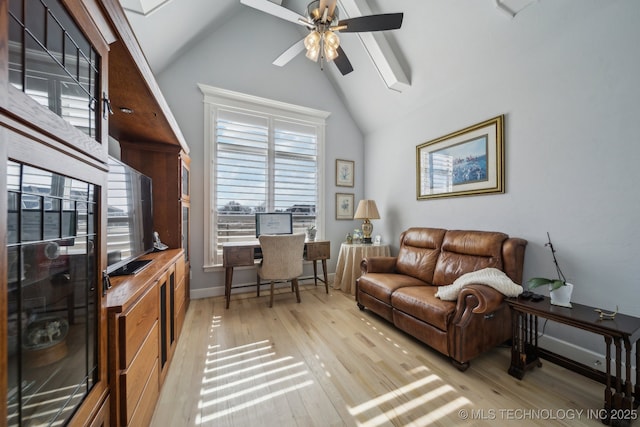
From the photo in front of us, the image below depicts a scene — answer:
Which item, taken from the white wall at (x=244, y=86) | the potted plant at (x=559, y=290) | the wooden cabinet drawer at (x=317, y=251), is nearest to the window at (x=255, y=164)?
the white wall at (x=244, y=86)

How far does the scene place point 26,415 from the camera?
0.57m

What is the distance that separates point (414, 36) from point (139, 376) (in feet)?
12.0

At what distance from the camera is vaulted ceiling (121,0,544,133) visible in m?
2.04

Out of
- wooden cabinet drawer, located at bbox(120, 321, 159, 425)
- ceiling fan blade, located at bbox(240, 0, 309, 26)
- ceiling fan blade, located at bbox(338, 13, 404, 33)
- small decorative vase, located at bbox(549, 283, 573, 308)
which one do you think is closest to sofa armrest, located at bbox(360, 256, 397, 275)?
small decorative vase, located at bbox(549, 283, 573, 308)

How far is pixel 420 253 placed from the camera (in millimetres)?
2744

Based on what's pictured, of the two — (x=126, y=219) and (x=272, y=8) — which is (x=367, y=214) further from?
(x=126, y=219)

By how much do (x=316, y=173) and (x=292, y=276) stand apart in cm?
172

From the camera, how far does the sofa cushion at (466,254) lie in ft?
6.95

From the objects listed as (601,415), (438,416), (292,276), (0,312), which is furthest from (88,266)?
(601,415)

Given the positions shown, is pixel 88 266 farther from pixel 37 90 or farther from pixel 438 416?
pixel 438 416

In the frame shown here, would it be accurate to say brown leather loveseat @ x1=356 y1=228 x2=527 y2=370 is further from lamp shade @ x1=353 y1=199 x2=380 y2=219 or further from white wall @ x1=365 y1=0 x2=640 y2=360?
lamp shade @ x1=353 y1=199 x2=380 y2=219

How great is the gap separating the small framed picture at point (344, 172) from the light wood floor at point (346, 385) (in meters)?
2.36

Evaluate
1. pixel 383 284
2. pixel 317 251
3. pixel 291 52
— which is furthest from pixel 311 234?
pixel 291 52

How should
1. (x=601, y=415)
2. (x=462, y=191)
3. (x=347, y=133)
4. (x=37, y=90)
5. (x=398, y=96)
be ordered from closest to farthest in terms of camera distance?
(x=37, y=90), (x=601, y=415), (x=462, y=191), (x=398, y=96), (x=347, y=133)
